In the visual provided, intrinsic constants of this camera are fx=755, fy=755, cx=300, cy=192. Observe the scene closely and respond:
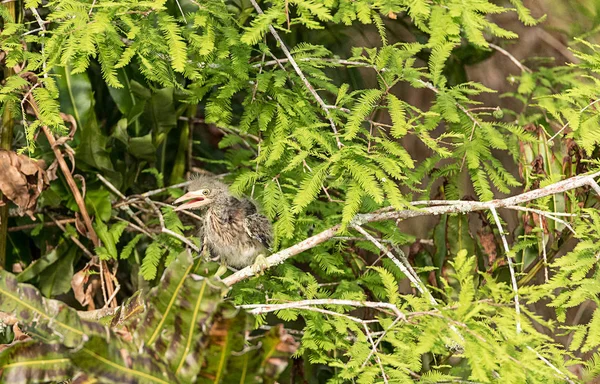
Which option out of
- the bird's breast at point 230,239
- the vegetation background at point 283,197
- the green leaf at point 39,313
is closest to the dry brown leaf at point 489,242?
the vegetation background at point 283,197

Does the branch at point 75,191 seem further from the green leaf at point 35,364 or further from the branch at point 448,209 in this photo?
the green leaf at point 35,364

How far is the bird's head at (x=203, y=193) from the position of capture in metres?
3.32

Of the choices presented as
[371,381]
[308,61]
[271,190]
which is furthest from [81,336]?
[308,61]

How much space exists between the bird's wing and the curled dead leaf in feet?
2.79

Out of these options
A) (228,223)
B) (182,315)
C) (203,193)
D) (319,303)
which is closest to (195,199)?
(203,193)

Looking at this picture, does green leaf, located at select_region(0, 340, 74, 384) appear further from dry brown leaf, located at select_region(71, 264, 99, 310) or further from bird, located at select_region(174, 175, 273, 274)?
dry brown leaf, located at select_region(71, 264, 99, 310)

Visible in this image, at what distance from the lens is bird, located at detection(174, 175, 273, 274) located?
3.17 metres

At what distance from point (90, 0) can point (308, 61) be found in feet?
2.77

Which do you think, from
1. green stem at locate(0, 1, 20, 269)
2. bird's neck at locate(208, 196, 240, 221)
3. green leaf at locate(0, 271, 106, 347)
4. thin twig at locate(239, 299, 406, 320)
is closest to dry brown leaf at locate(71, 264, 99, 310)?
green stem at locate(0, 1, 20, 269)

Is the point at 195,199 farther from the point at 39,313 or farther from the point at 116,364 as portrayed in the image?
the point at 116,364

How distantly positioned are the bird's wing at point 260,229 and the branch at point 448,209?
470 mm

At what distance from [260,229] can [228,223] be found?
22cm

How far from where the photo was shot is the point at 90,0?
2.52m

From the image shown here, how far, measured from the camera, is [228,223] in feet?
10.9
